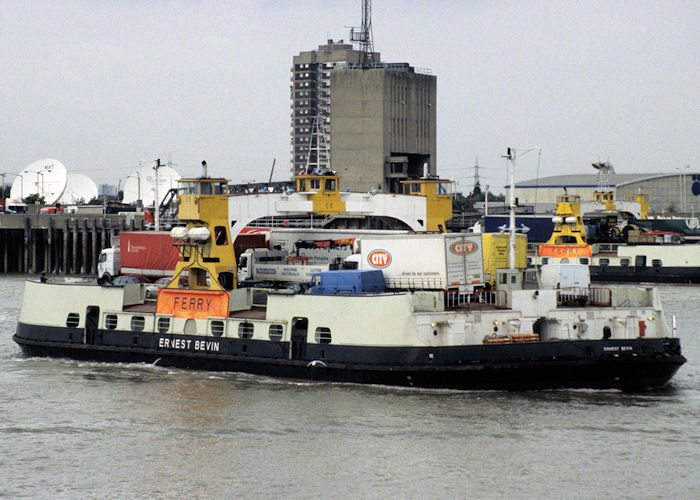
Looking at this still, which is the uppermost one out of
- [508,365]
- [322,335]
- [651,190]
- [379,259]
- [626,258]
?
[651,190]

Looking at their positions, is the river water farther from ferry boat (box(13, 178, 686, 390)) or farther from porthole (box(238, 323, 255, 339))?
porthole (box(238, 323, 255, 339))

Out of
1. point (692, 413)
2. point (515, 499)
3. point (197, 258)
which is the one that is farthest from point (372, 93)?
point (515, 499)

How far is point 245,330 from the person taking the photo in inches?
1255

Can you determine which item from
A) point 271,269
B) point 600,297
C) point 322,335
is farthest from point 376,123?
point 322,335

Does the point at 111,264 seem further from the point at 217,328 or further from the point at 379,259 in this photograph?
the point at 379,259

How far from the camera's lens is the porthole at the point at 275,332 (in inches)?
1223

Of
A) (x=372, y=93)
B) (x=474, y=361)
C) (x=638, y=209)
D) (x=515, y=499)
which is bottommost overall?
(x=515, y=499)

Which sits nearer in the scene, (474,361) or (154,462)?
(154,462)

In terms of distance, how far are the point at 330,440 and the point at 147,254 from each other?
84.7 feet

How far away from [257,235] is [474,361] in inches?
716

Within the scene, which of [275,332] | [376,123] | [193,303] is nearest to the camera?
[275,332]

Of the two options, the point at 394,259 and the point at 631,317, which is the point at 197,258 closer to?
the point at 394,259

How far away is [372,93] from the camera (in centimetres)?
9419

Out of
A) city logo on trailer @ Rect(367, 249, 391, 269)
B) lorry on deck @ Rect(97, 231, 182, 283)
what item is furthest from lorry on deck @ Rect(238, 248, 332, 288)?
city logo on trailer @ Rect(367, 249, 391, 269)
